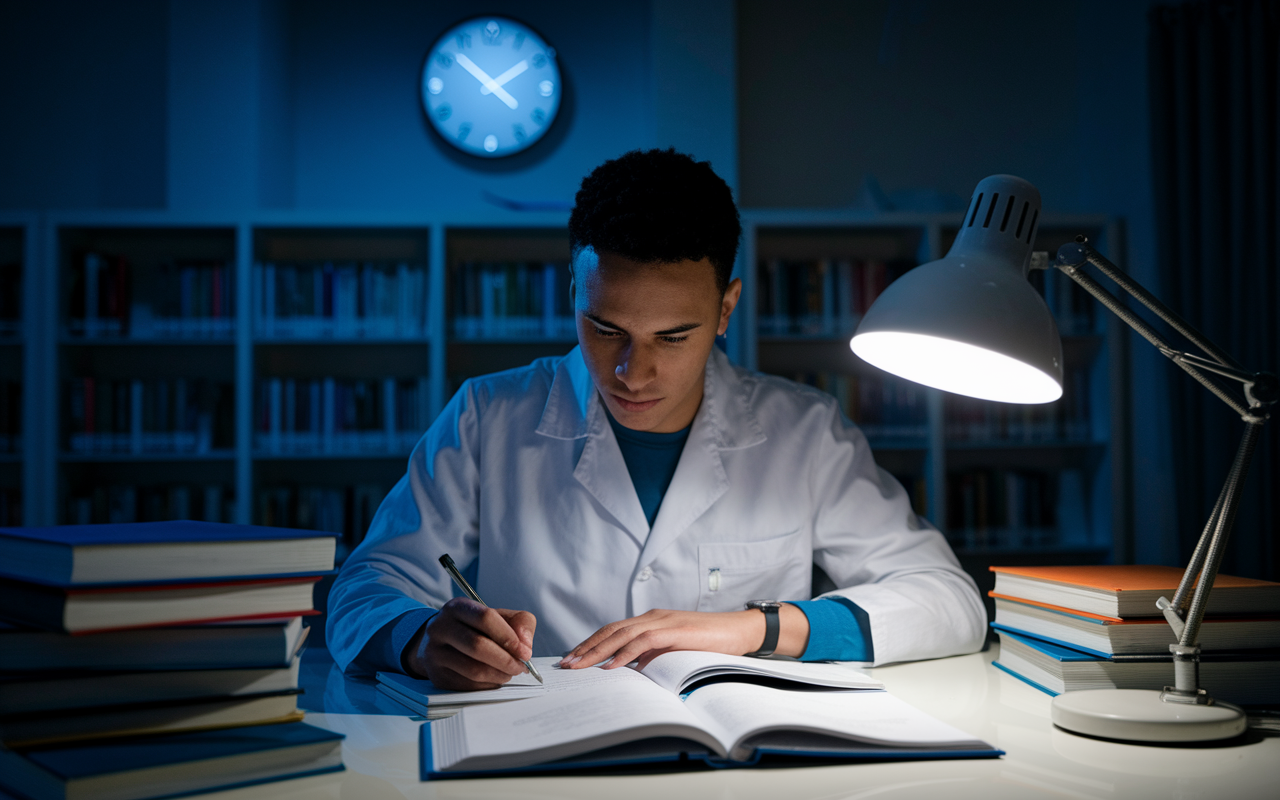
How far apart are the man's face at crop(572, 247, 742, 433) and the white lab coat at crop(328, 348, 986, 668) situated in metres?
0.19

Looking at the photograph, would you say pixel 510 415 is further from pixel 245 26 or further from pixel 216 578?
pixel 245 26

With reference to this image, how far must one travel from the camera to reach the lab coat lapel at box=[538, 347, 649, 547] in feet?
4.62

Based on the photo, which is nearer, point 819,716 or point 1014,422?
point 819,716

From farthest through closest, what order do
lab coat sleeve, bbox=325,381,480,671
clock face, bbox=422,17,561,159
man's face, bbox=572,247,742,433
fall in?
clock face, bbox=422,17,561,159 → man's face, bbox=572,247,742,433 → lab coat sleeve, bbox=325,381,480,671

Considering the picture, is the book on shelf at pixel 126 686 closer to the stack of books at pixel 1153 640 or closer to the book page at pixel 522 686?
the book page at pixel 522 686

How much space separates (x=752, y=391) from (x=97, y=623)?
117cm

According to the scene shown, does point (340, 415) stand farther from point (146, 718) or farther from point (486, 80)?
point (146, 718)

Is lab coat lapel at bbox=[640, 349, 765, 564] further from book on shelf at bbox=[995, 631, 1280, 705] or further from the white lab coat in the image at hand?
book on shelf at bbox=[995, 631, 1280, 705]

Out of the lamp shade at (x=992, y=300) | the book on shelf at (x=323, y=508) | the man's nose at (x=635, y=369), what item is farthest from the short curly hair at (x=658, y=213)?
the book on shelf at (x=323, y=508)

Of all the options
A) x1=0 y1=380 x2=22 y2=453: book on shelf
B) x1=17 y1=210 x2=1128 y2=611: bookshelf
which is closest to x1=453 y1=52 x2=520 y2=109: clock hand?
x1=17 y1=210 x2=1128 y2=611: bookshelf

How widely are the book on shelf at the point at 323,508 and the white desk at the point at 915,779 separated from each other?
2.47m

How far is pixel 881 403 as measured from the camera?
10.7 ft

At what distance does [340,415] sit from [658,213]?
7.28 feet

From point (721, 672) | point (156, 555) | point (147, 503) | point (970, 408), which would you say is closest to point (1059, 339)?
point (721, 672)
